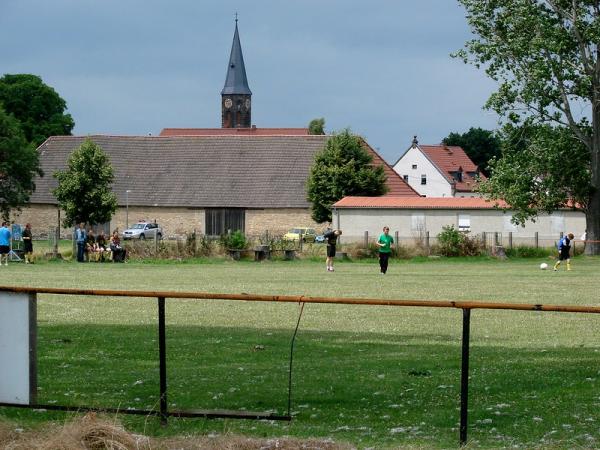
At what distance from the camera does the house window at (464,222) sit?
230ft

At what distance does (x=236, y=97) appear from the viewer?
588 feet

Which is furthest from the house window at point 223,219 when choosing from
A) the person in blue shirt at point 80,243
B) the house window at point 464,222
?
the person in blue shirt at point 80,243

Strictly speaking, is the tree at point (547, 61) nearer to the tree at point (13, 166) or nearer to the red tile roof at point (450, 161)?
the tree at point (13, 166)

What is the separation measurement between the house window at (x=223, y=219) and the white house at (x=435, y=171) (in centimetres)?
4994

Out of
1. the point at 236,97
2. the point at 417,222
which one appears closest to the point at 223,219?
the point at 417,222

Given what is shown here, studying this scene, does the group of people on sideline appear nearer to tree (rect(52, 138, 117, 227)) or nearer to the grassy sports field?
tree (rect(52, 138, 117, 227))

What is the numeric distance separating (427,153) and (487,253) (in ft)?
266

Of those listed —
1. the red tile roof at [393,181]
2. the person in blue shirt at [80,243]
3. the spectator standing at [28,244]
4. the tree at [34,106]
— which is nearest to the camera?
the spectator standing at [28,244]

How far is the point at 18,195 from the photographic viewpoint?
83.7 m

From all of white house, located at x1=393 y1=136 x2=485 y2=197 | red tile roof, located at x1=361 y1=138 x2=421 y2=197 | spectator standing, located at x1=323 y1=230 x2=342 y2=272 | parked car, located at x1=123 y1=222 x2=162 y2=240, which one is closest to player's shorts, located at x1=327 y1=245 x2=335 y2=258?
spectator standing, located at x1=323 y1=230 x2=342 y2=272

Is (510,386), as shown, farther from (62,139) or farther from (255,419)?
(62,139)

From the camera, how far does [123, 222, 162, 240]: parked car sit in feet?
280

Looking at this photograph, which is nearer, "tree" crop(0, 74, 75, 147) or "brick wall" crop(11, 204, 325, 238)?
"brick wall" crop(11, 204, 325, 238)

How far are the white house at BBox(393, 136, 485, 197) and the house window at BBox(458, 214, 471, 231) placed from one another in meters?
67.2
